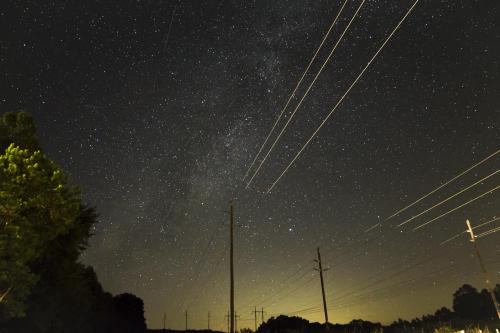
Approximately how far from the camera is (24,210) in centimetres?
1484

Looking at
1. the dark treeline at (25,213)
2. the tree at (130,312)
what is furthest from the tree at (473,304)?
the dark treeline at (25,213)

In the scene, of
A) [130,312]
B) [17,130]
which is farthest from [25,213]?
[130,312]

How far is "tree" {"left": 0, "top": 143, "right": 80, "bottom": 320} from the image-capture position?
44.0 feet

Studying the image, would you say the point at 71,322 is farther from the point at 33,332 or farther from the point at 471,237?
the point at 471,237

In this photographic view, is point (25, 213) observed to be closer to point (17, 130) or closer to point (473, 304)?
point (17, 130)

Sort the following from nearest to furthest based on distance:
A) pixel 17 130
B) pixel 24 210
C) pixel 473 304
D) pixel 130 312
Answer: pixel 24 210 → pixel 17 130 → pixel 130 312 → pixel 473 304

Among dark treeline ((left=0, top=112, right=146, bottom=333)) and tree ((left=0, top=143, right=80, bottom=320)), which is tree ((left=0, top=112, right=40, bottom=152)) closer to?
dark treeline ((left=0, top=112, right=146, bottom=333))

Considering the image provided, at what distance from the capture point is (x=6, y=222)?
13609 mm

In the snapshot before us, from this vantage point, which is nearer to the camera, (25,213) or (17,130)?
(25,213)

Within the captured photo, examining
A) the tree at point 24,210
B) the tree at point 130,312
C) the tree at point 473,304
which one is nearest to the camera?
the tree at point 24,210

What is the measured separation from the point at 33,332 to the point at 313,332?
24.4m

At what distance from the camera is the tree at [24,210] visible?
44.0 ft

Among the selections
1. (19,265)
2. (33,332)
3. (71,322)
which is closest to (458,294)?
(71,322)

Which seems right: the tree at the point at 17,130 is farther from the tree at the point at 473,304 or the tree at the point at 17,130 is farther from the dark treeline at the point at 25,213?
the tree at the point at 473,304
